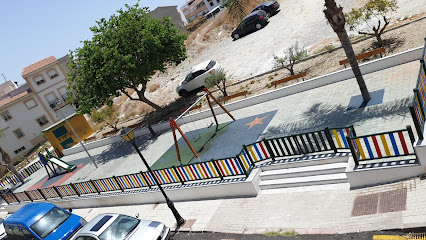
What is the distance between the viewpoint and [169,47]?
25188mm

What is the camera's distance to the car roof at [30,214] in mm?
14297

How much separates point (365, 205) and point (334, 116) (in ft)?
18.8

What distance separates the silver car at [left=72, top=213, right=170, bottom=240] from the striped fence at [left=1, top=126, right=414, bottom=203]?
2311 millimetres

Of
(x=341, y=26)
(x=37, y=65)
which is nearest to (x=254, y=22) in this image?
(x=341, y=26)

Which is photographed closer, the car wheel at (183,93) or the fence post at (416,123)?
the fence post at (416,123)

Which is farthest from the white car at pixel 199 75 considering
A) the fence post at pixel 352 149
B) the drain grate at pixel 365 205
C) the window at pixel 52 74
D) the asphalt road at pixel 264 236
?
the window at pixel 52 74

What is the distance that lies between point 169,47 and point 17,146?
35.1 metres

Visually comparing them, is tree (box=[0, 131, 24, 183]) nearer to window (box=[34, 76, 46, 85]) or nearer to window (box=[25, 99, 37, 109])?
window (box=[25, 99, 37, 109])

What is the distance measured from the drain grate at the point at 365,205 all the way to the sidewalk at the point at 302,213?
55 millimetres

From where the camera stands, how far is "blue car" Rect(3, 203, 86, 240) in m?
13.6

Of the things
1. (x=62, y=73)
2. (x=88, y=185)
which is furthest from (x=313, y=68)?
(x=62, y=73)

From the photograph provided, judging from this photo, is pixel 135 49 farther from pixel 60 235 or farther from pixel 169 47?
pixel 60 235

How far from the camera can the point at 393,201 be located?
8.84 metres

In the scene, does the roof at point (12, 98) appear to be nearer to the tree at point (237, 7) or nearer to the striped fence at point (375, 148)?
the tree at point (237, 7)
